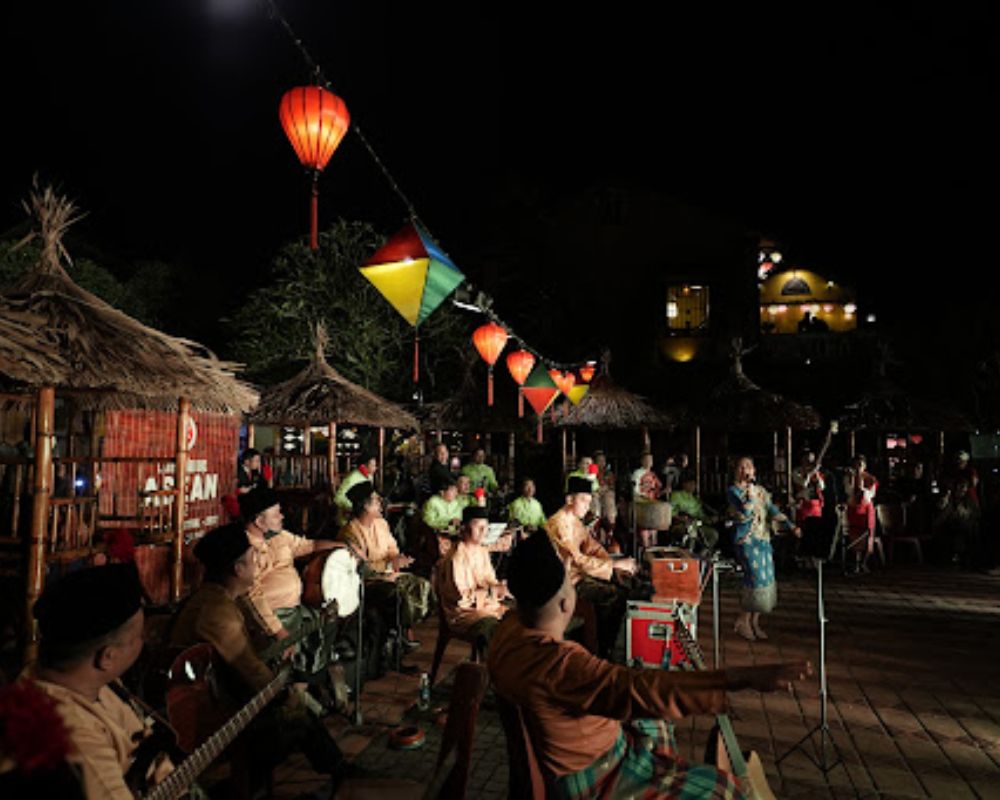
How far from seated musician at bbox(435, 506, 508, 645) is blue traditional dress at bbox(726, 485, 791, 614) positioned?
327 centimetres

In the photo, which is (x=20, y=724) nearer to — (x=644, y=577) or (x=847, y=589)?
(x=644, y=577)

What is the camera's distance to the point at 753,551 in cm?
768

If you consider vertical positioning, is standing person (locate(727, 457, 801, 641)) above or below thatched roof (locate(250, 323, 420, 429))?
below

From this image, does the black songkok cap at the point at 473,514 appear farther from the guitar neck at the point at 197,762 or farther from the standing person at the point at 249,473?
the standing person at the point at 249,473

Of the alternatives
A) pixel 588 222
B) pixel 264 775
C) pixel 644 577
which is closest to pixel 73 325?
pixel 264 775

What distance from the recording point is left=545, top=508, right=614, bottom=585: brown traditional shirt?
6973mm

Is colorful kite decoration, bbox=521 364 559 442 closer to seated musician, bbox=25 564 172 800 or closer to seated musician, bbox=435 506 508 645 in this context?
seated musician, bbox=435 506 508 645

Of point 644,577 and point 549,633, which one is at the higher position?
point 549,633

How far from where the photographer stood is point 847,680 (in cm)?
622

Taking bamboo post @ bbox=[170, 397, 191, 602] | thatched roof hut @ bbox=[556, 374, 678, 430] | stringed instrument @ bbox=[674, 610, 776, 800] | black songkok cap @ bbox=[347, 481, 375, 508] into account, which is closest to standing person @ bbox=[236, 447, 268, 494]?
bamboo post @ bbox=[170, 397, 191, 602]

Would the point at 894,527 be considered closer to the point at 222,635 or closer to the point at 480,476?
the point at 480,476

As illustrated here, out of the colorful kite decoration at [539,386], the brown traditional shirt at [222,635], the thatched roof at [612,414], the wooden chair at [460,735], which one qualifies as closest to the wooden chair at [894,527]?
the thatched roof at [612,414]

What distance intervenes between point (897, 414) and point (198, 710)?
59.5 feet

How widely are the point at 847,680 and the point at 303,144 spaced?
7.28 meters
